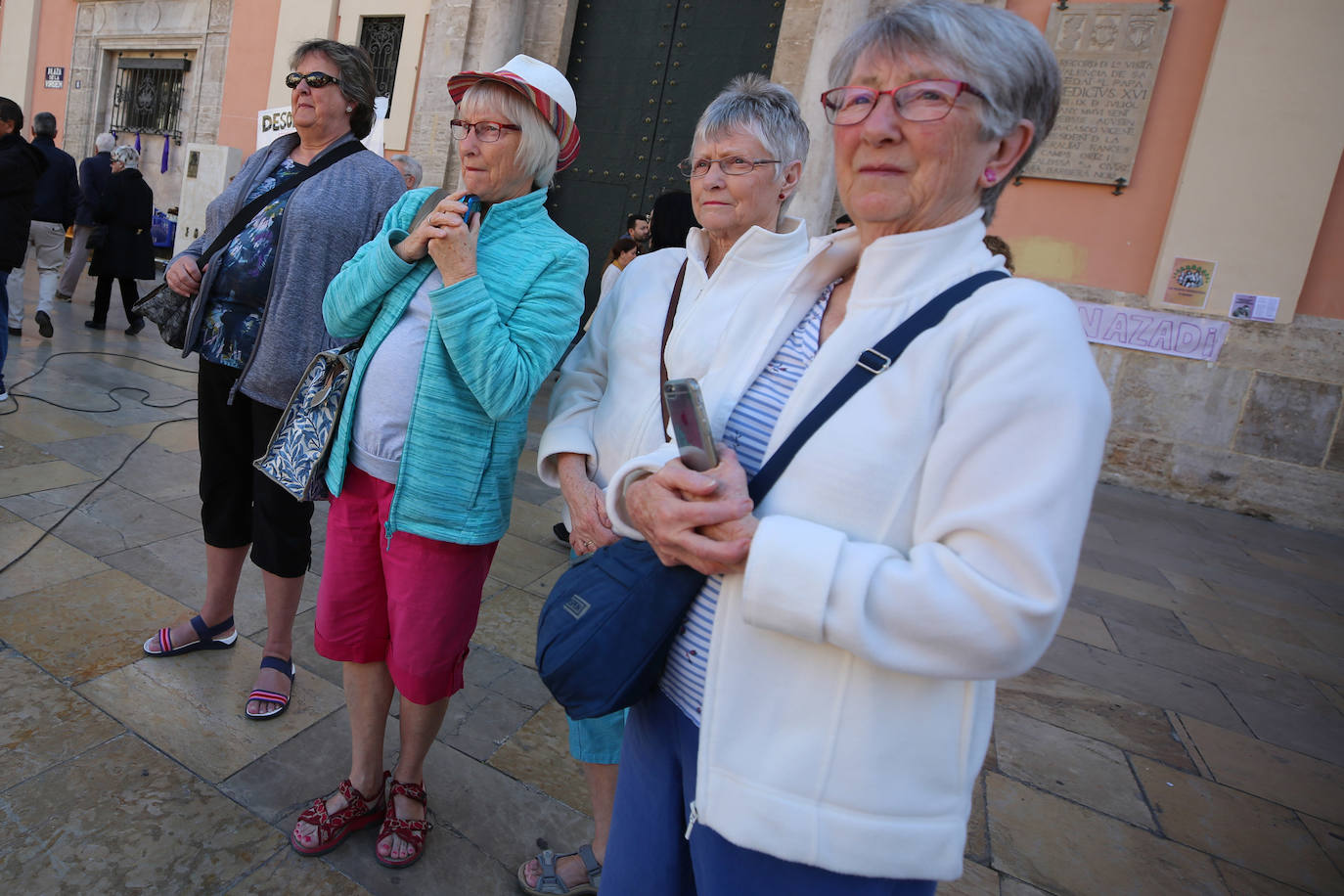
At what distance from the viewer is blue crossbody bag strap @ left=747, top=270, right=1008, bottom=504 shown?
39.2 inches

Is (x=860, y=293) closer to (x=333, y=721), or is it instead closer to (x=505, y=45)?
(x=333, y=721)

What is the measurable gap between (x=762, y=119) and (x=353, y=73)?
1.43 m

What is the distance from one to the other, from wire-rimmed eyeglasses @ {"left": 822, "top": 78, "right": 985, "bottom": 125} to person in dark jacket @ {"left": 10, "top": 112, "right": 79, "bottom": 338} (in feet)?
27.2

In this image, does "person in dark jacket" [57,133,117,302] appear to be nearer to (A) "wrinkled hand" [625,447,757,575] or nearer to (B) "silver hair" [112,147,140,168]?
(B) "silver hair" [112,147,140,168]

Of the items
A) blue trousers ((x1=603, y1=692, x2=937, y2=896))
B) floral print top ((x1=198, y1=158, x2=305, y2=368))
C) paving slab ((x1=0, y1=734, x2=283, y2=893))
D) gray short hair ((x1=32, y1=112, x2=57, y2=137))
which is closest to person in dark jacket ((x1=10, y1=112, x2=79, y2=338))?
gray short hair ((x1=32, y1=112, x2=57, y2=137))

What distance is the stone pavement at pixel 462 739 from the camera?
Answer: 78.9 inches

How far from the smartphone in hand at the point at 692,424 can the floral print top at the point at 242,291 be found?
1797mm

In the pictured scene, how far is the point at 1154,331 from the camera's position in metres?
7.55

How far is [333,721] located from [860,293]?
2.25 metres

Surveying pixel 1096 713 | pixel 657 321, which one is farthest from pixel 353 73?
pixel 1096 713

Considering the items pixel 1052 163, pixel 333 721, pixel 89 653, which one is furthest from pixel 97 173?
pixel 1052 163

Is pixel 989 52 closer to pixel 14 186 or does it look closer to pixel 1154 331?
pixel 14 186

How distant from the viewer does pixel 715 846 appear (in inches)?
44.4

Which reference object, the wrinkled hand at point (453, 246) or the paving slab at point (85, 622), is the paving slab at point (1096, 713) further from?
the paving slab at point (85, 622)
